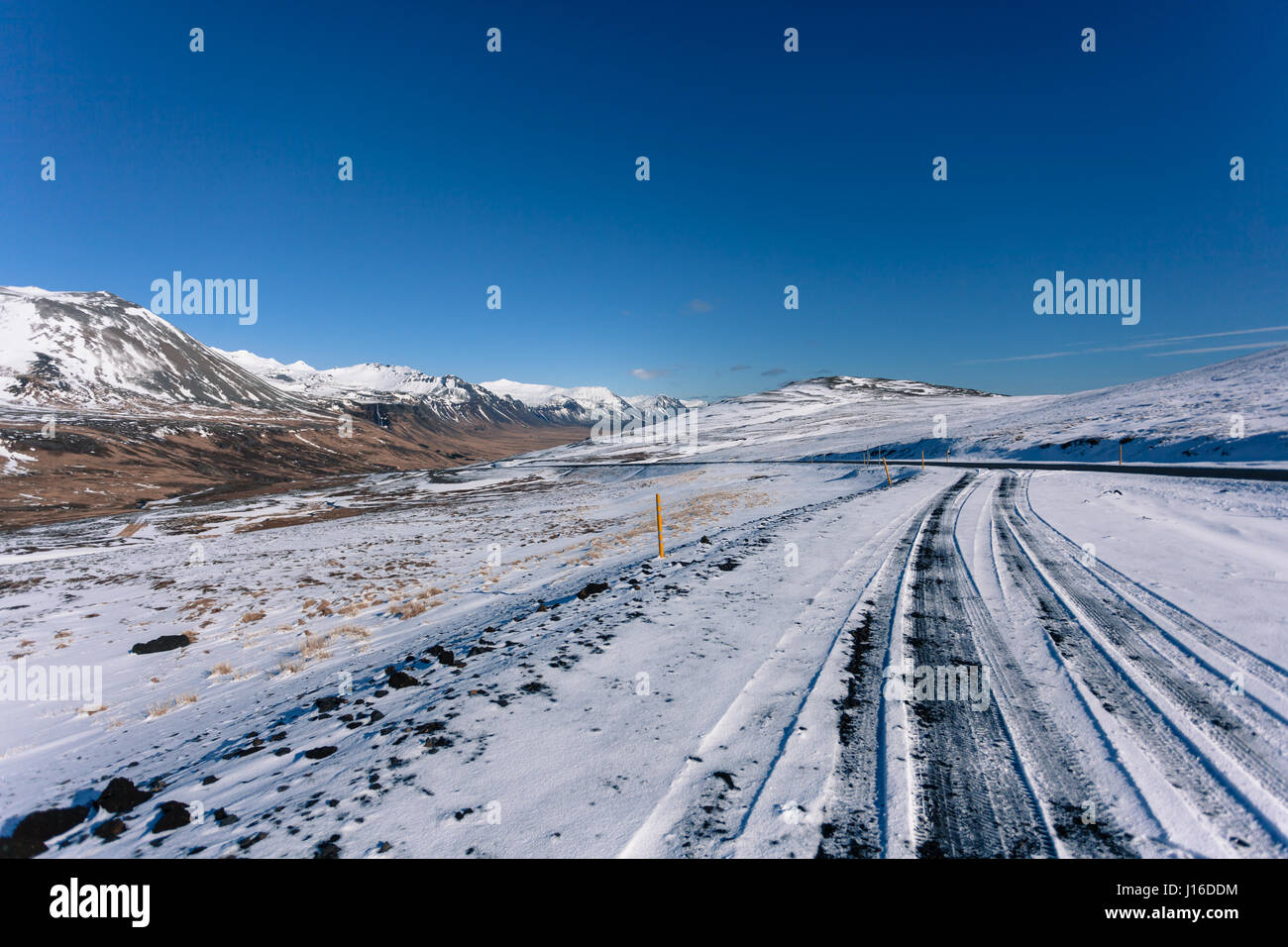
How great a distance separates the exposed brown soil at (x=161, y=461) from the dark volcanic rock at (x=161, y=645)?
5634 cm

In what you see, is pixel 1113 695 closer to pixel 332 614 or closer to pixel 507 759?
pixel 507 759

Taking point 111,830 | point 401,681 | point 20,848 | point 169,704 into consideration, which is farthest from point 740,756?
point 169,704

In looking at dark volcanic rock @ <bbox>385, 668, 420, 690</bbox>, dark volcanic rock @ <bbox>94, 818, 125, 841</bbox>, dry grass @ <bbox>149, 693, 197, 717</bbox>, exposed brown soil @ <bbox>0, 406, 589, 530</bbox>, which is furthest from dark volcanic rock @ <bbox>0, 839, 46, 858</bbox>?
exposed brown soil @ <bbox>0, 406, 589, 530</bbox>

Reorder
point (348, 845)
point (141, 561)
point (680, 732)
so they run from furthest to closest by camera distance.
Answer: point (141, 561) → point (680, 732) → point (348, 845)

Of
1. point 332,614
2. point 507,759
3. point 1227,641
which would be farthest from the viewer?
point 332,614

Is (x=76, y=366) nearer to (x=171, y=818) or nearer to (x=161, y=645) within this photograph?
(x=161, y=645)

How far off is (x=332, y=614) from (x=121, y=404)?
20624 cm

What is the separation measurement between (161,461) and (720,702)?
125 m

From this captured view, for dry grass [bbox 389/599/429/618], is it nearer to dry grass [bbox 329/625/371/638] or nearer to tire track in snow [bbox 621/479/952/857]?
dry grass [bbox 329/625/371/638]

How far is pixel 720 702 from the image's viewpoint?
4.88 m

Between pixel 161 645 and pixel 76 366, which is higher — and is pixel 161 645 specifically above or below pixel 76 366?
below

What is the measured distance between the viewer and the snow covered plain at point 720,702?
10.7ft

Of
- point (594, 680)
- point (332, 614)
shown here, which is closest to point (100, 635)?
point (332, 614)

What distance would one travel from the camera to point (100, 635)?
11.6 metres
